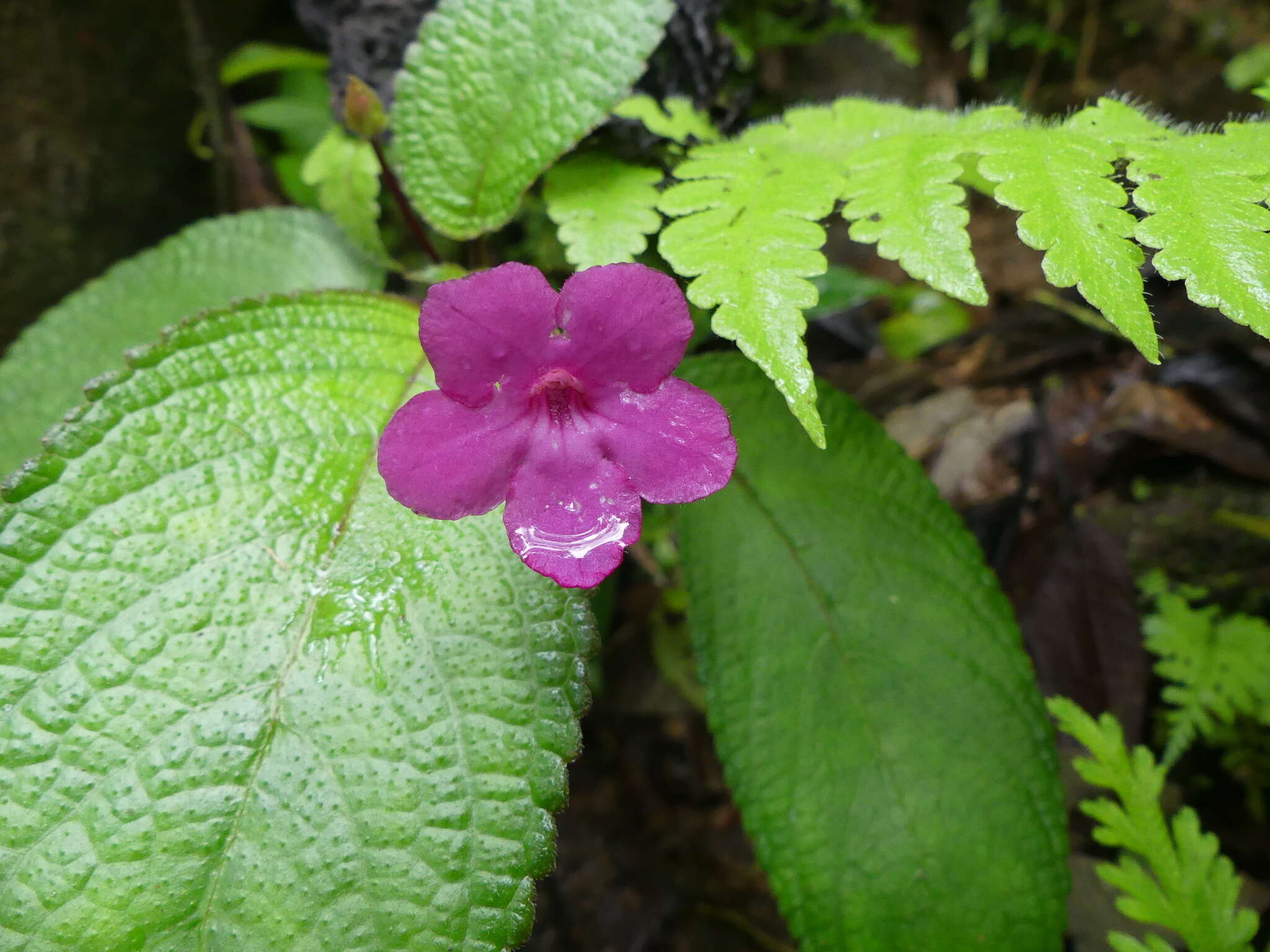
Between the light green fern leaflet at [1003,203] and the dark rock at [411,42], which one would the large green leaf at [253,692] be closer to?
the light green fern leaflet at [1003,203]

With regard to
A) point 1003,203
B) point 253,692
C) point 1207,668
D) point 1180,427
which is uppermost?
point 1003,203

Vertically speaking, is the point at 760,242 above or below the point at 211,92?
above

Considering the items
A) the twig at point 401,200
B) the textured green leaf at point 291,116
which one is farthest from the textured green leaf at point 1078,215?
the textured green leaf at point 291,116

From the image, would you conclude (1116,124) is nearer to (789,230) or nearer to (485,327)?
(789,230)

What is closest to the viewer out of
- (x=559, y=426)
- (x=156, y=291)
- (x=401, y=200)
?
(x=559, y=426)

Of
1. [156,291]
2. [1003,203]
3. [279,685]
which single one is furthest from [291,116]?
[1003,203]

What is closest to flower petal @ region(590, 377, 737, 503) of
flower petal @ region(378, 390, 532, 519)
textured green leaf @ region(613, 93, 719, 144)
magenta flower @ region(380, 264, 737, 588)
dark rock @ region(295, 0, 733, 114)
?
magenta flower @ region(380, 264, 737, 588)
